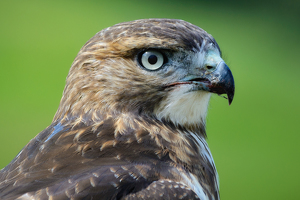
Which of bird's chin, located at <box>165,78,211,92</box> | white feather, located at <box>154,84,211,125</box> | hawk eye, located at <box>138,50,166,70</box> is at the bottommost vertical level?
white feather, located at <box>154,84,211,125</box>

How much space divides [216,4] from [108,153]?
47.1 feet

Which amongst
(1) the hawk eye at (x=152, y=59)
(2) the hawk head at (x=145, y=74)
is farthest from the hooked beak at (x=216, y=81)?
(1) the hawk eye at (x=152, y=59)

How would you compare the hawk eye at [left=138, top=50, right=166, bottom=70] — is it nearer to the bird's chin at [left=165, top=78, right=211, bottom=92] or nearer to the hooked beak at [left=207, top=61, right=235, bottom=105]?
the bird's chin at [left=165, top=78, right=211, bottom=92]

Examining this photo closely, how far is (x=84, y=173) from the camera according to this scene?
194cm

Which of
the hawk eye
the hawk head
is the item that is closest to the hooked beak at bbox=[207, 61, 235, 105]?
the hawk head

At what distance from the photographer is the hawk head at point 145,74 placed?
2359mm

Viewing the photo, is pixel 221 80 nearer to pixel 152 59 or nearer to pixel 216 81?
pixel 216 81

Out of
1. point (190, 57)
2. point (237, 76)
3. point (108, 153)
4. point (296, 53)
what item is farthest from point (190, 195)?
point (296, 53)

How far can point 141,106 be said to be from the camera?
7.90 ft

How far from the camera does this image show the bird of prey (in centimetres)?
212

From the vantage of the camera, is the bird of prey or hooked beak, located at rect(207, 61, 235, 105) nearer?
the bird of prey

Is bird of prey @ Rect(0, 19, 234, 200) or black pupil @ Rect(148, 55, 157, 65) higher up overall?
black pupil @ Rect(148, 55, 157, 65)

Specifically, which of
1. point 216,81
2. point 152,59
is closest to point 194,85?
point 216,81

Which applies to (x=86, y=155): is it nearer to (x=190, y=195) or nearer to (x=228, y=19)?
(x=190, y=195)
